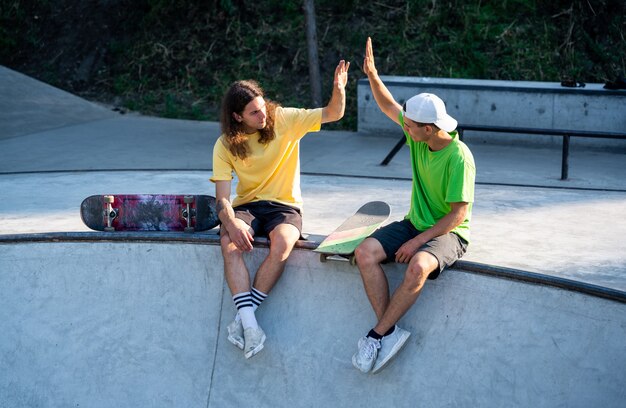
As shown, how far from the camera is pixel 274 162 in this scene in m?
5.43

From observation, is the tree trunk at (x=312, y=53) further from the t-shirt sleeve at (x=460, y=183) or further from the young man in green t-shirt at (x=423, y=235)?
the t-shirt sleeve at (x=460, y=183)

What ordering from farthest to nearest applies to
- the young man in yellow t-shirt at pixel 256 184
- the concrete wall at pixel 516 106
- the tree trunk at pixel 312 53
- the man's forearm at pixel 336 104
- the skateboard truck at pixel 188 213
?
the tree trunk at pixel 312 53
the concrete wall at pixel 516 106
the skateboard truck at pixel 188 213
the man's forearm at pixel 336 104
the young man in yellow t-shirt at pixel 256 184

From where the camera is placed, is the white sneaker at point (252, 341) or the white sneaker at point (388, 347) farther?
the white sneaker at point (252, 341)

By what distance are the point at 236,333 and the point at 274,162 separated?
116 cm

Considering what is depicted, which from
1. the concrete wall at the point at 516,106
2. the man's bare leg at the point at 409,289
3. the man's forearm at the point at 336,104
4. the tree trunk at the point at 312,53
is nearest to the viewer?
the man's bare leg at the point at 409,289

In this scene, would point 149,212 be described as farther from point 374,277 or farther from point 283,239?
point 374,277

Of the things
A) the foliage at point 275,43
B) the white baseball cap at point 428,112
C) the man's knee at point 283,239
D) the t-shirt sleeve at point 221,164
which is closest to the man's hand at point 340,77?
the white baseball cap at point 428,112

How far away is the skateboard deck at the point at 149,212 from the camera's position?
229 inches

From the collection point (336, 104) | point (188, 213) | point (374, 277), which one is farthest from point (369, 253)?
point (188, 213)

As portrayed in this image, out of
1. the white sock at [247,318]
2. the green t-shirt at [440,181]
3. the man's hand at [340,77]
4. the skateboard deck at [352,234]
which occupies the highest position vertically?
the man's hand at [340,77]

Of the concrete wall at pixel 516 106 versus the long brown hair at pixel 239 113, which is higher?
the long brown hair at pixel 239 113

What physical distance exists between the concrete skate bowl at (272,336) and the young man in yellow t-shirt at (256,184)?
206mm

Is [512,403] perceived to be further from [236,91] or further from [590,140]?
[590,140]

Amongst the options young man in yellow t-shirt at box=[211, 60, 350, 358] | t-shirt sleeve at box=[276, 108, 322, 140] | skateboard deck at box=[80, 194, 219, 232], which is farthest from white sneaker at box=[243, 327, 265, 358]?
t-shirt sleeve at box=[276, 108, 322, 140]
